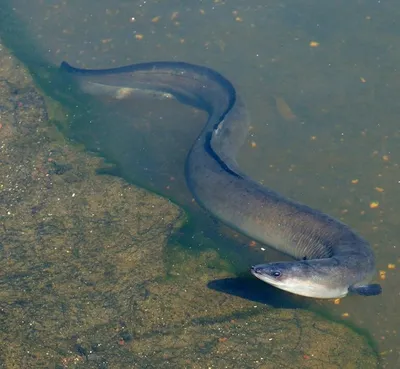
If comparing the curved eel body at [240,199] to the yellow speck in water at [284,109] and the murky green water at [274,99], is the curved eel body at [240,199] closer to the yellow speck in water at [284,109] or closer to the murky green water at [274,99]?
the murky green water at [274,99]

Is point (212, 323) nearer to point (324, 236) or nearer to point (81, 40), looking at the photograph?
point (324, 236)

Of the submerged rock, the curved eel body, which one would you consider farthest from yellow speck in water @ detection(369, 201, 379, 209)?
the submerged rock

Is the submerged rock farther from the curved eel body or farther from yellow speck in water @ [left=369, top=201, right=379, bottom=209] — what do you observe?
yellow speck in water @ [left=369, top=201, right=379, bottom=209]

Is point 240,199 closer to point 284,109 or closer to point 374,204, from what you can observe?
point 374,204

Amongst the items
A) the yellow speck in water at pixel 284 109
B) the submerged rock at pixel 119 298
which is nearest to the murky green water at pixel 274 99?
the yellow speck in water at pixel 284 109

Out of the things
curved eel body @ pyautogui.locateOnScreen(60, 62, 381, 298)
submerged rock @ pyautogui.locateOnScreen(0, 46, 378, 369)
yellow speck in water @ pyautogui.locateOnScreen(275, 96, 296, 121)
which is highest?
yellow speck in water @ pyautogui.locateOnScreen(275, 96, 296, 121)

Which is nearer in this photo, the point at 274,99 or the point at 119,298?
the point at 119,298

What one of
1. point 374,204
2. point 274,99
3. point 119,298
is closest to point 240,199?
point 374,204
